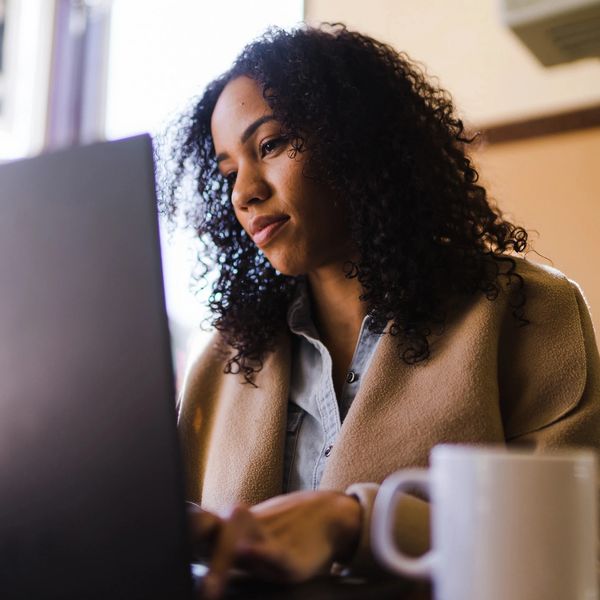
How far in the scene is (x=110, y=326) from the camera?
42 centimetres

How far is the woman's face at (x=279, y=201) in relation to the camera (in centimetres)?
110

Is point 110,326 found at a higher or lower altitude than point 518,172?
lower

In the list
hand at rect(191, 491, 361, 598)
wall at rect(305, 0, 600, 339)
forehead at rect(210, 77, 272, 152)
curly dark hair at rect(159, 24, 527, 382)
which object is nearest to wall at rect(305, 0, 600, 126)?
wall at rect(305, 0, 600, 339)

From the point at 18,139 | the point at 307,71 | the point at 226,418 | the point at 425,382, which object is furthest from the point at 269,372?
the point at 18,139

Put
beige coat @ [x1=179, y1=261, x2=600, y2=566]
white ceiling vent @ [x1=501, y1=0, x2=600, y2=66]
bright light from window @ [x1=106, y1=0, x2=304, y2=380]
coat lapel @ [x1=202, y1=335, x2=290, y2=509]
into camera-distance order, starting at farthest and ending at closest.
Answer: bright light from window @ [x1=106, y1=0, x2=304, y2=380] → coat lapel @ [x1=202, y1=335, x2=290, y2=509] → beige coat @ [x1=179, y1=261, x2=600, y2=566] → white ceiling vent @ [x1=501, y1=0, x2=600, y2=66]

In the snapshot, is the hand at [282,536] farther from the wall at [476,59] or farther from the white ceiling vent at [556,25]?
the wall at [476,59]

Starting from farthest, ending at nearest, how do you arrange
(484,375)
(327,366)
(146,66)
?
(146,66) < (327,366) < (484,375)

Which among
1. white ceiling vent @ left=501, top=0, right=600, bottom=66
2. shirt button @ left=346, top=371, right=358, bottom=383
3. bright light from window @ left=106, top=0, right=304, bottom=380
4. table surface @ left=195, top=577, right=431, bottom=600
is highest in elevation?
bright light from window @ left=106, top=0, right=304, bottom=380

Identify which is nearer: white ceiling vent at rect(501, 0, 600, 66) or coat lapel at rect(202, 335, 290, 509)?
white ceiling vent at rect(501, 0, 600, 66)

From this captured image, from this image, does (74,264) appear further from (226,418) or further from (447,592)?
(226,418)

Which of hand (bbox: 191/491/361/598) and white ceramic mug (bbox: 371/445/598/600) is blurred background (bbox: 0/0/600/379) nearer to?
hand (bbox: 191/491/361/598)

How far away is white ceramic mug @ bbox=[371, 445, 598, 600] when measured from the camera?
1.31 ft

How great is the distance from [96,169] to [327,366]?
689mm

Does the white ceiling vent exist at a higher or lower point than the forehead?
lower
